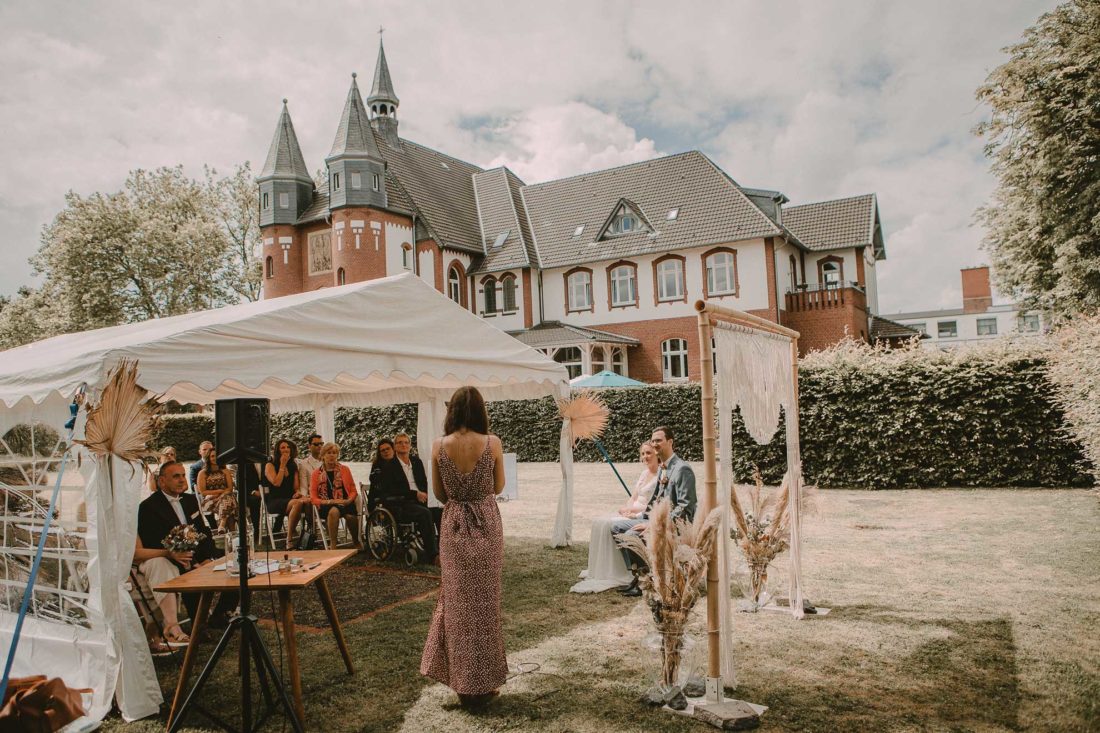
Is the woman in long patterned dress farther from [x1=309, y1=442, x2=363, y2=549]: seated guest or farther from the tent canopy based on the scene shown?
[x1=309, y1=442, x2=363, y2=549]: seated guest

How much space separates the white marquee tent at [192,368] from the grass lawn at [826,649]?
619mm

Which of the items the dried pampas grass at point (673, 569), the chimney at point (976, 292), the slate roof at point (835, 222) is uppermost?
the chimney at point (976, 292)

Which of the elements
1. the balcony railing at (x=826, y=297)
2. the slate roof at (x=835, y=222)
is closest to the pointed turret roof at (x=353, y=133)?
the balcony railing at (x=826, y=297)

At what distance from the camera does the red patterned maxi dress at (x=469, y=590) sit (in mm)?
4250

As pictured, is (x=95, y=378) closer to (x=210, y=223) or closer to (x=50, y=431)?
(x=50, y=431)

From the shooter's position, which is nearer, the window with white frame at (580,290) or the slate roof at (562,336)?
the slate roof at (562,336)

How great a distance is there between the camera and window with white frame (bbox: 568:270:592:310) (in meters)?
30.8

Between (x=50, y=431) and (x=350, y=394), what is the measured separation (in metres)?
6.03

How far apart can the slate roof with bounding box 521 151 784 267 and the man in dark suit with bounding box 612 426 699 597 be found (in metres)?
21.9

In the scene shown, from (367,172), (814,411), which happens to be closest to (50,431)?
(814,411)

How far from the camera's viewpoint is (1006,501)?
11.1m

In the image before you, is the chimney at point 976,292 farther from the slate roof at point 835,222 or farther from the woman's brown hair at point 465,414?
the woman's brown hair at point 465,414

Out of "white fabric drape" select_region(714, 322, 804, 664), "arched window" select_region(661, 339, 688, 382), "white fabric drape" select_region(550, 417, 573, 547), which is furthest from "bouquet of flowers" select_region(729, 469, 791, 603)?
"arched window" select_region(661, 339, 688, 382)

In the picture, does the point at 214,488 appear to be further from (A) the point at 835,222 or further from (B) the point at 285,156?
(A) the point at 835,222
